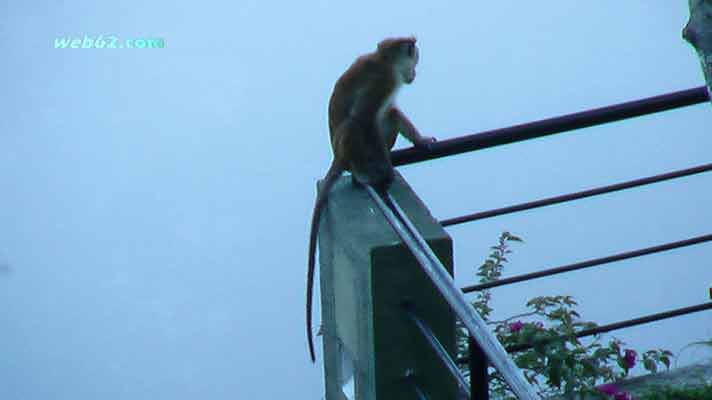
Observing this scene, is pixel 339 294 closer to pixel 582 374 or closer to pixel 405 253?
pixel 405 253

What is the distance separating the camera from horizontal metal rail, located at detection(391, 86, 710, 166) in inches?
93.3

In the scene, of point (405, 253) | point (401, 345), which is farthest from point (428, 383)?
point (405, 253)

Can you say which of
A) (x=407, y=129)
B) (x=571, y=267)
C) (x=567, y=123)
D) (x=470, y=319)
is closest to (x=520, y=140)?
(x=567, y=123)

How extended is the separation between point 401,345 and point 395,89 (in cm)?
129

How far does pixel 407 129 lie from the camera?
3.13m

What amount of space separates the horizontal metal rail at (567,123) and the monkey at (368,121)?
207 millimetres

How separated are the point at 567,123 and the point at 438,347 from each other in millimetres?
725

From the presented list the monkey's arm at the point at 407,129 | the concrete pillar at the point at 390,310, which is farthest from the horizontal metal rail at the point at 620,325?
the monkey's arm at the point at 407,129

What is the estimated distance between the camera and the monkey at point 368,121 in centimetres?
265

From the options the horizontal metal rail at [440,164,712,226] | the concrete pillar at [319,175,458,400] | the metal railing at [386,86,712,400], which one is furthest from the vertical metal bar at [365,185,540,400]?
the horizontal metal rail at [440,164,712,226]

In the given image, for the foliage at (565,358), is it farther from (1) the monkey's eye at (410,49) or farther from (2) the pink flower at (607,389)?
(1) the monkey's eye at (410,49)

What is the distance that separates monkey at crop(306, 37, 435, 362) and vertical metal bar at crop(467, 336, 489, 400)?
109 centimetres

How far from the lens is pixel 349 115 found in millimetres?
3053

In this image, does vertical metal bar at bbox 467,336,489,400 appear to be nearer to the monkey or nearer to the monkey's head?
the monkey
